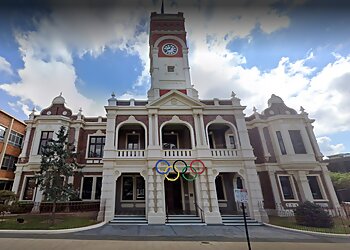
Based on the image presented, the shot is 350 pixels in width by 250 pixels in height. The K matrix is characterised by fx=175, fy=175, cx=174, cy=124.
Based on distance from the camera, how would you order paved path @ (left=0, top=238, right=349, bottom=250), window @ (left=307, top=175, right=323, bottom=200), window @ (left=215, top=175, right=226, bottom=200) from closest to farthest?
paved path @ (left=0, top=238, right=349, bottom=250)
window @ (left=215, top=175, right=226, bottom=200)
window @ (left=307, top=175, right=323, bottom=200)

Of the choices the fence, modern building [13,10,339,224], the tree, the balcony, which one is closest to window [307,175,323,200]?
modern building [13,10,339,224]

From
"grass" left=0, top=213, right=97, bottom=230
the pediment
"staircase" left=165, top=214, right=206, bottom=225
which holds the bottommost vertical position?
"staircase" left=165, top=214, right=206, bottom=225

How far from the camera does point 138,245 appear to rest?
7.38 meters

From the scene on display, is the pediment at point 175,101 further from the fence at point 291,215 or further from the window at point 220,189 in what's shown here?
the fence at point 291,215

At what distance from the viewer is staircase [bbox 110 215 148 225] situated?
38.9ft

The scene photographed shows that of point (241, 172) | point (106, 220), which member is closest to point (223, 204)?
point (241, 172)

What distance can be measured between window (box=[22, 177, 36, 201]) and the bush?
21.7 m

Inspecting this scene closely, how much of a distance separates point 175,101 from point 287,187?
13.2m

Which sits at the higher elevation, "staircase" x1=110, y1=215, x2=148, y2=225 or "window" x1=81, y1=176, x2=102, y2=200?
"window" x1=81, y1=176, x2=102, y2=200

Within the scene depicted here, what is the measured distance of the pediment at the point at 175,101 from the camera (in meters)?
15.4

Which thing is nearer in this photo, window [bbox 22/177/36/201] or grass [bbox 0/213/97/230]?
grass [bbox 0/213/97/230]

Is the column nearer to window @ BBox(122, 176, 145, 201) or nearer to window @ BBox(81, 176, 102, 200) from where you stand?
window @ BBox(122, 176, 145, 201)

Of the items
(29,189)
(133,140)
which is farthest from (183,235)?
(29,189)

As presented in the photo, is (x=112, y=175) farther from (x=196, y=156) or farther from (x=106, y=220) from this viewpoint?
(x=196, y=156)
